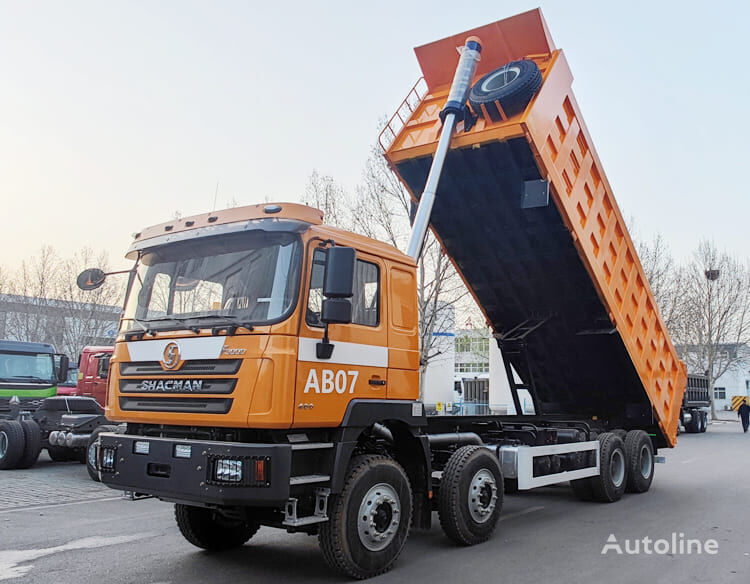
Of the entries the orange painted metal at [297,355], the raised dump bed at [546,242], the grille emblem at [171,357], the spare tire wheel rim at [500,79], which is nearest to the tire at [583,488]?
the raised dump bed at [546,242]

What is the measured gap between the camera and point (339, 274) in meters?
4.88

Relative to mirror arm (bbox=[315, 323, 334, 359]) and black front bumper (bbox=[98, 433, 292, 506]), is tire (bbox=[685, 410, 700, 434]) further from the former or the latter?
black front bumper (bbox=[98, 433, 292, 506])

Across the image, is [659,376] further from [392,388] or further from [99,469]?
[99,469]

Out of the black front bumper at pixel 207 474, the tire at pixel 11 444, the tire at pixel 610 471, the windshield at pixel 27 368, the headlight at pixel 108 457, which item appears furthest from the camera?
the windshield at pixel 27 368

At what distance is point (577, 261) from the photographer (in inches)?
329

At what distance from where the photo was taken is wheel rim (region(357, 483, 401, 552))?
516 centimetres

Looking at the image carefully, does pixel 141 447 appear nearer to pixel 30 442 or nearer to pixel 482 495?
pixel 482 495

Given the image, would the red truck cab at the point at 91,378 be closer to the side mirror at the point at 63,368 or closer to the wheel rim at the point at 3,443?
the side mirror at the point at 63,368

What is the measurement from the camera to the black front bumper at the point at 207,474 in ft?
15.0

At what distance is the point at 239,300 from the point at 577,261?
4.88 metres

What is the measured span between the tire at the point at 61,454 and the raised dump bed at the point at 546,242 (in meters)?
8.71

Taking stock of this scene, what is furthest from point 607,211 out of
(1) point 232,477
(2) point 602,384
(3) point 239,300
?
(1) point 232,477

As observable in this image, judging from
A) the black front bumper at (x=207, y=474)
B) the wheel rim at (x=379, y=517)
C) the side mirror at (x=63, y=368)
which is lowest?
the wheel rim at (x=379, y=517)

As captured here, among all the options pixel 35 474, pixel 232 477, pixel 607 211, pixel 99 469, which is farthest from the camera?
pixel 35 474
